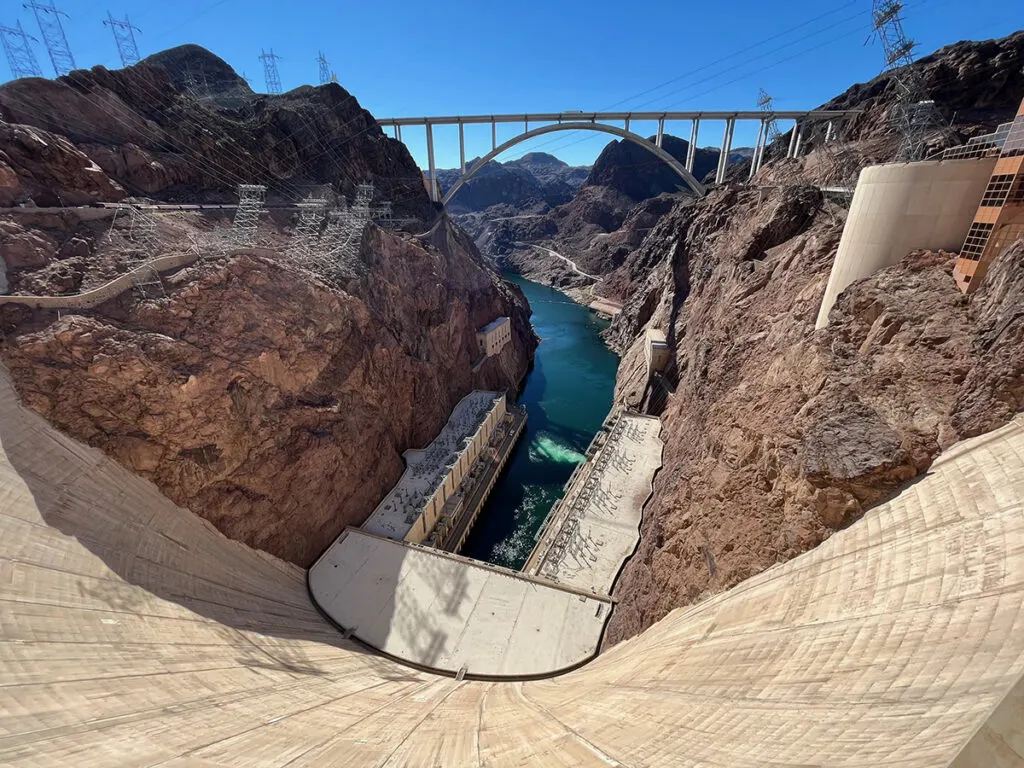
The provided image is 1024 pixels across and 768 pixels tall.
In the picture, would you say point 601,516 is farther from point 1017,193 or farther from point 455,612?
point 1017,193

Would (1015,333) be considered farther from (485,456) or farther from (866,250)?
(485,456)

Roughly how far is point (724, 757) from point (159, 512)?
21455mm

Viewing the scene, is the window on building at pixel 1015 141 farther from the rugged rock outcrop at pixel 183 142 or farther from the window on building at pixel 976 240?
the rugged rock outcrop at pixel 183 142

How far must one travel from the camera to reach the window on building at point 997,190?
10211 mm

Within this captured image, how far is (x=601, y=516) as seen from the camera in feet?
77.7

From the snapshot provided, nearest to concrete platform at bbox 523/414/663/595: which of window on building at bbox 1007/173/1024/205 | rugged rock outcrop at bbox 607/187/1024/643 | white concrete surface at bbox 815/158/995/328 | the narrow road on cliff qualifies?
rugged rock outcrop at bbox 607/187/1024/643

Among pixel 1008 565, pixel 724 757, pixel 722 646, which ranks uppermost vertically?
pixel 1008 565

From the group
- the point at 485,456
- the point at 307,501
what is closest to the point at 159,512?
the point at 307,501

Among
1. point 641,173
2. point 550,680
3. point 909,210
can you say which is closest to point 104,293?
point 550,680

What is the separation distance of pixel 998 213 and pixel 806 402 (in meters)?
6.10

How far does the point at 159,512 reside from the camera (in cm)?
1788

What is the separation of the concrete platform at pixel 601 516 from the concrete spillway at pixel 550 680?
550 cm

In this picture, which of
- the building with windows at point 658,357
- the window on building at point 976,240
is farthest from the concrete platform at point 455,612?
the building with windows at point 658,357

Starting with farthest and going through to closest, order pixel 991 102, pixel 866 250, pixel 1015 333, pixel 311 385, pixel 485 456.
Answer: pixel 991 102
pixel 485 456
pixel 311 385
pixel 866 250
pixel 1015 333
